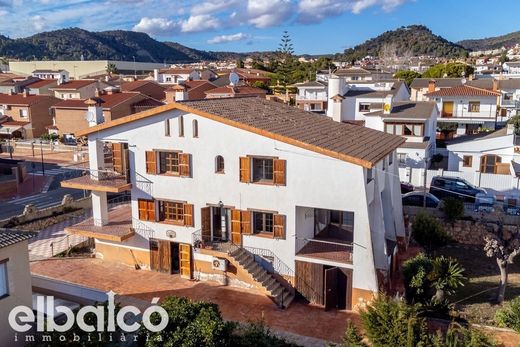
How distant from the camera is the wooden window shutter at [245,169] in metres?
21.2

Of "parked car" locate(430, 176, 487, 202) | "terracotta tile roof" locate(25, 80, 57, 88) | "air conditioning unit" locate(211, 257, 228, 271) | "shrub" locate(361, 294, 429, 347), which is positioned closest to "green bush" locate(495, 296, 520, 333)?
"shrub" locate(361, 294, 429, 347)

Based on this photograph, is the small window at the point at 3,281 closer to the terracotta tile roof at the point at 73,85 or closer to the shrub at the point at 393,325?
the shrub at the point at 393,325

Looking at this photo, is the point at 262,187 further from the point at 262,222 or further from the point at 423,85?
the point at 423,85

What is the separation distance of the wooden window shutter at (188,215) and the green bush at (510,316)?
1348 cm

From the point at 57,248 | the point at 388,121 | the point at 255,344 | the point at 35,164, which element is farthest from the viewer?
the point at 35,164

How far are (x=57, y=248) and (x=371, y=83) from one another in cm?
5064

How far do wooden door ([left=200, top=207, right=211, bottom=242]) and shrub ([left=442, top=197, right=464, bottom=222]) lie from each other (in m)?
15.4

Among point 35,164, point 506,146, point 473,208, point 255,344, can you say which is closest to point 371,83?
point 506,146

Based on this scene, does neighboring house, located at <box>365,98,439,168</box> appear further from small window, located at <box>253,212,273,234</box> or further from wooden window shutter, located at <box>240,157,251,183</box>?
wooden window shutter, located at <box>240,157,251,183</box>

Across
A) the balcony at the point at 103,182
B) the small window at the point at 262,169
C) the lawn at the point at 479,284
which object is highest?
the small window at the point at 262,169

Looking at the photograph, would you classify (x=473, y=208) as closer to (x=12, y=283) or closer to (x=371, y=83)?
(x=12, y=283)

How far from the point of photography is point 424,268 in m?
20.2

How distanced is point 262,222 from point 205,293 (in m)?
4.14

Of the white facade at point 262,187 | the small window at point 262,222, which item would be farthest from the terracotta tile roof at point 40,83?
the small window at point 262,222
